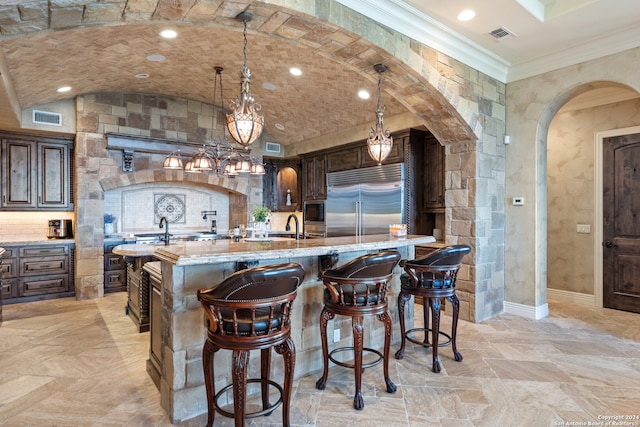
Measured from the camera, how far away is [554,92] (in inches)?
169

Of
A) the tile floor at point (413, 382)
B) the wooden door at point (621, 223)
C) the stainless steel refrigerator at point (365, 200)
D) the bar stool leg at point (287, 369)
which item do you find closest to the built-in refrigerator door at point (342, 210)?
the stainless steel refrigerator at point (365, 200)

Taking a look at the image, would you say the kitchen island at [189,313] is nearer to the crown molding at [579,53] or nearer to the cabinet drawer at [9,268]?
the crown molding at [579,53]

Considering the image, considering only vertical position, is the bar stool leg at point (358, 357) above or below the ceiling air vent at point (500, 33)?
below

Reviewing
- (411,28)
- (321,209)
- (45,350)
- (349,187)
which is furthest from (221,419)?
(321,209)

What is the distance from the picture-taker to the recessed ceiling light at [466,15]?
11.0 feet

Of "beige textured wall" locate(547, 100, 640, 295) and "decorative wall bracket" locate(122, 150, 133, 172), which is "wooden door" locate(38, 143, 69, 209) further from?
"beige textured wall" locate(547, 100, 640, 295)

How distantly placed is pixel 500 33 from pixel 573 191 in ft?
9.60

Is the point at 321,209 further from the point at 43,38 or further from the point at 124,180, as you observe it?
the point at 43,38

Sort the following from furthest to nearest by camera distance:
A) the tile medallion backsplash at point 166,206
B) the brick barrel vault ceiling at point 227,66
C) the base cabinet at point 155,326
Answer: the tile medallion backsplash at point 166,206
the brick barrel vault ceiling at point 227,66
the base cabinet at point 155,326

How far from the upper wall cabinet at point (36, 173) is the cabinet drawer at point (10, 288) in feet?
3.65

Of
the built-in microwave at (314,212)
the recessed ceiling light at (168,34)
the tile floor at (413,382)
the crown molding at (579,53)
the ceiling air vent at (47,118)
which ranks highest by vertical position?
the recessed ceiling light at (168,34)

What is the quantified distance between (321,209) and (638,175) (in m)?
4.95

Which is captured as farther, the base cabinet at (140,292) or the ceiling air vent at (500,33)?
the base cabinet at (140,292)

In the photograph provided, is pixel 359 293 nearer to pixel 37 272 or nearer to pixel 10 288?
pixel 37 272
